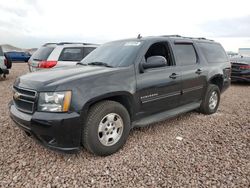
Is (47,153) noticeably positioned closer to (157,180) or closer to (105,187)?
(105,187)

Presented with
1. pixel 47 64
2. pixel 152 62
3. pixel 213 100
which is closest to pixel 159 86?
pixel 152 62

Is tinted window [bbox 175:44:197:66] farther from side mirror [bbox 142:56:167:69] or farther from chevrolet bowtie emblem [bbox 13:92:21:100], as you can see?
chevrolet bowtie emblem [bbox 13:92:21:100]

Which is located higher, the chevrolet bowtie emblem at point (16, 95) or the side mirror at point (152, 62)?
the side mirror at point (152, 62)

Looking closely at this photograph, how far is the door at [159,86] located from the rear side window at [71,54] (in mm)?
3971

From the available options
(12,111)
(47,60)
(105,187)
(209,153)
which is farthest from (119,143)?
(47,60)

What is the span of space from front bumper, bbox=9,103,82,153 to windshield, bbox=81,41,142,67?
1294 millimetres

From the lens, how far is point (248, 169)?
111 inches

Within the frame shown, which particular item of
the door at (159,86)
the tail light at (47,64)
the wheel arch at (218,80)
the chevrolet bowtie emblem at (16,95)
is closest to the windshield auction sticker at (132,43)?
the door at (159,86)

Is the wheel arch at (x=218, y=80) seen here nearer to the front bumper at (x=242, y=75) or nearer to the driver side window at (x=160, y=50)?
the driver side window at (x=160, y=50)

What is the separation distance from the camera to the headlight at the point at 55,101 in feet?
8.68

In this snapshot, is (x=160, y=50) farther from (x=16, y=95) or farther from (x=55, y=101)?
(x=16, y=95)

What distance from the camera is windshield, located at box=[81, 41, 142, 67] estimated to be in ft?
11.5

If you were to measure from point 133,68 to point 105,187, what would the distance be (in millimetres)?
1810

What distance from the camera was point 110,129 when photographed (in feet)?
10.2
